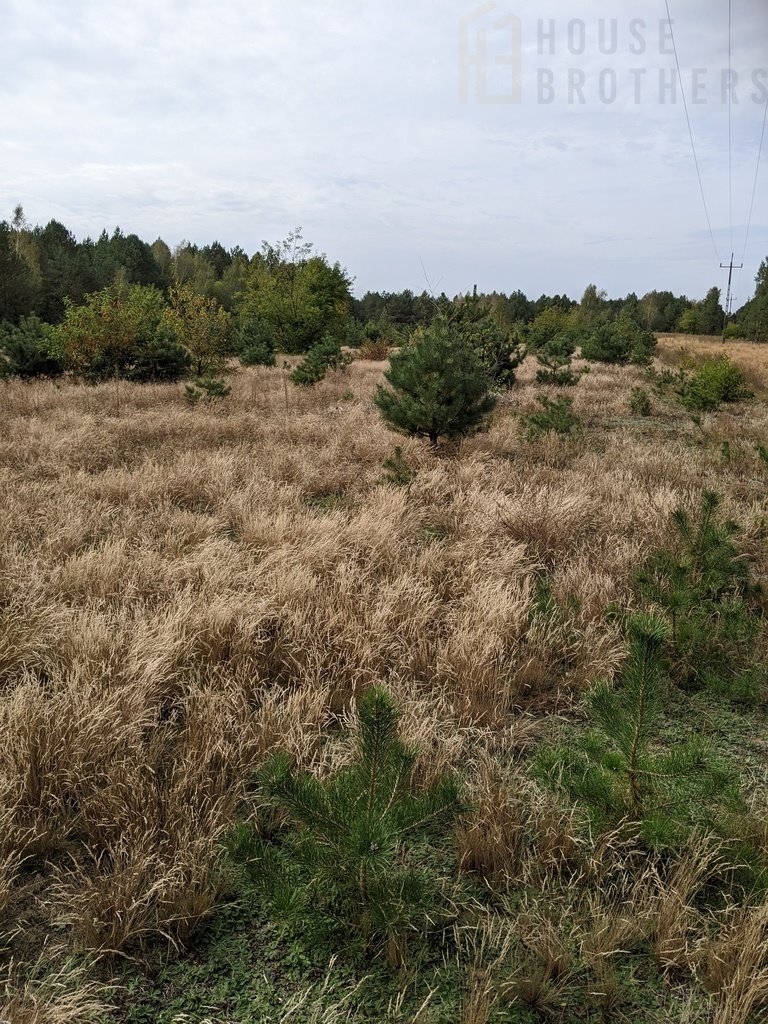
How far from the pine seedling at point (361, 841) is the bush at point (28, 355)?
49.3 feet

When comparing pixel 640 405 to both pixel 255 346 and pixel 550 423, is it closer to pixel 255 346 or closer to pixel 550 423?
pixel 550 423

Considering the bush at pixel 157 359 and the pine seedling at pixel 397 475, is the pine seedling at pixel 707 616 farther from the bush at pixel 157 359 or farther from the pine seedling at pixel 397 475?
the bush at pixel 157 359

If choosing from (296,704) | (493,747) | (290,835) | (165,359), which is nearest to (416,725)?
(493,747)

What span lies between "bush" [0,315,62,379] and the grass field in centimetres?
939

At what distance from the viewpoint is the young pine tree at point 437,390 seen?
24.4 feet

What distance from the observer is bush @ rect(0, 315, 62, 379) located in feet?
45.5

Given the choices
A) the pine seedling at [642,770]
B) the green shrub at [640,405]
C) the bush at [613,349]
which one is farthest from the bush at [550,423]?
the bush at [613,349]

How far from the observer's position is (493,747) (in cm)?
260

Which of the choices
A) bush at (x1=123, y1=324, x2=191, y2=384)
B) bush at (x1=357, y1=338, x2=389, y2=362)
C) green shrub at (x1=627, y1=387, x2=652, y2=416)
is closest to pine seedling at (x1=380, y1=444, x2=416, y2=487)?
green shrub at (x1=627, y1=387, x2=652, y2=416)

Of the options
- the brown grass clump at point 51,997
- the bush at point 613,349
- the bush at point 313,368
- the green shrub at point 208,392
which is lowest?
the brown grass clump at point 51,997

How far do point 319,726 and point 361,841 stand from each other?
120 centimetres

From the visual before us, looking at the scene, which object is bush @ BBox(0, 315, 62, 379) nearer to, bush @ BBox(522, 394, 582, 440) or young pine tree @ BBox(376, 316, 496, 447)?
young pine tree @ BBox(376, 316, 496, 447)

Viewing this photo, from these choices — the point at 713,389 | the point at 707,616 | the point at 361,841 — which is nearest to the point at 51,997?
the point at 361,841

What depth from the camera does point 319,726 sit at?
2641mm
